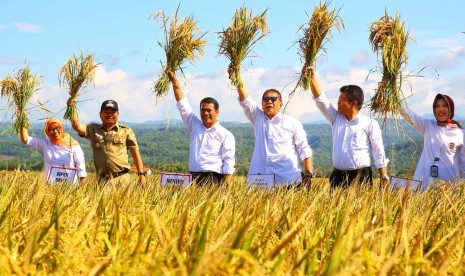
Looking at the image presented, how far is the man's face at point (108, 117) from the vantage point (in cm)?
641

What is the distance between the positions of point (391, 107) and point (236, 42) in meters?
1.70

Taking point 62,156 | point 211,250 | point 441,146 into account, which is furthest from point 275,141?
point 211,250

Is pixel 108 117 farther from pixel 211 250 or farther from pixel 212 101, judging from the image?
pixel 211 250

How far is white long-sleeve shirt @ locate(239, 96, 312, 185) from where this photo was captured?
6219 millimetres

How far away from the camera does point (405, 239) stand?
1901 mm

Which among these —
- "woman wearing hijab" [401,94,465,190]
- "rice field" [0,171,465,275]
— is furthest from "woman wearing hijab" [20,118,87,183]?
"rice field" [0,171,465,275]

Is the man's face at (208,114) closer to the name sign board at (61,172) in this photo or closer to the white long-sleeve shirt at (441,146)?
the name sign board at (61,172)

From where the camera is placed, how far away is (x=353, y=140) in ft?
19.9

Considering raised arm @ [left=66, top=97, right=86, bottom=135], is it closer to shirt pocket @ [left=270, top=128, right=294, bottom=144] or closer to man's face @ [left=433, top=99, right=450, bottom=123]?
shirt pocket @ [left=270, top=128, right=294, bottom=144]

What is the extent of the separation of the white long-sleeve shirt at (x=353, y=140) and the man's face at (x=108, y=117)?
2.12 metres

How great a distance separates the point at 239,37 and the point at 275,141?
1.11m

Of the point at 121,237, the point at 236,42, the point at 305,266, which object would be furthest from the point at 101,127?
Result: the point at 305,266

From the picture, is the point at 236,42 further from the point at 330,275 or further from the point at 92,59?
the point at 330,275

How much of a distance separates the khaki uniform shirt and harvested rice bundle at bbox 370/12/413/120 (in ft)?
8.77
